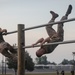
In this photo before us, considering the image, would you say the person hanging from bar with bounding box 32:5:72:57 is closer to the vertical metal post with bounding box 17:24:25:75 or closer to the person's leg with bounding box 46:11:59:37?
the person's leg with bounding box 46:11:59:37

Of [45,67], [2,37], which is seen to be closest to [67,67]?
[45,67]

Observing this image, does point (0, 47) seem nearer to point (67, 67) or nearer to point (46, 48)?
point (46, 48)

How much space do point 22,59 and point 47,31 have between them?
2.03 feet

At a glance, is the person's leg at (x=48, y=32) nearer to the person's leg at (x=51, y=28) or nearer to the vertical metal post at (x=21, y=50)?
the person's leg at (x=51, y=28)

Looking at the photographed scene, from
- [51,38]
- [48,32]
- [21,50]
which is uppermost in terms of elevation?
[48,32]

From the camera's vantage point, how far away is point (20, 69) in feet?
16.9

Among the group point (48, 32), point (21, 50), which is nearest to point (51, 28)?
point (48, 32)

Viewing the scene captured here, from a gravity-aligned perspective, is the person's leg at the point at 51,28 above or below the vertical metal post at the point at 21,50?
above

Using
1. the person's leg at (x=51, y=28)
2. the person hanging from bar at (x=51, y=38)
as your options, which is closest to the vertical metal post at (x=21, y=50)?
the person hanging from bar at (x=51, y=38)

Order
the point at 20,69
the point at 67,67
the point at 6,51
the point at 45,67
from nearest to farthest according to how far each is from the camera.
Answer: the point at 20,69 → the point at 6,51 → the point at 67,67 → the point at 45,67

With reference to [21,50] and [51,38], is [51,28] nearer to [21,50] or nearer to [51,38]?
[51,38]

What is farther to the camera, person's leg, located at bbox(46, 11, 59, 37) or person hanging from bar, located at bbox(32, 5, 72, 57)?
person's leg, located at bbox(46, 11, 59, 37)

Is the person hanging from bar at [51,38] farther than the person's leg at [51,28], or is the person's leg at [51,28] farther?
the person's leg at [51,28]

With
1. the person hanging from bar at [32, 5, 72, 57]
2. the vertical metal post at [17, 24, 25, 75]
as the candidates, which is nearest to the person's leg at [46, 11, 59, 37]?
the person hanging from bar at [32, 5, 72, 57]
